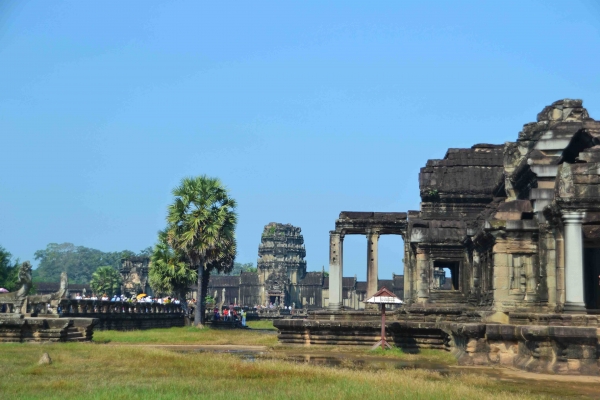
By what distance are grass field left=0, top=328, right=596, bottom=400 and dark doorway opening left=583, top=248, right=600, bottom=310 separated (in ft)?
23.5

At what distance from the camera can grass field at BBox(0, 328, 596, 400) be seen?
46.8 ft

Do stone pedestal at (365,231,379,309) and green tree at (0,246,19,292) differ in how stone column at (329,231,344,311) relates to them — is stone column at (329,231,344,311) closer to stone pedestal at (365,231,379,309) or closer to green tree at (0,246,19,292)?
stone pedestal at (365,231,379,309)

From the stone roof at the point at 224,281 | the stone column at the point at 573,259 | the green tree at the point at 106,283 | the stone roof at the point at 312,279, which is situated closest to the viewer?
the stone column at the point at 573,259

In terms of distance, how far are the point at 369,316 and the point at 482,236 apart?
324 inches

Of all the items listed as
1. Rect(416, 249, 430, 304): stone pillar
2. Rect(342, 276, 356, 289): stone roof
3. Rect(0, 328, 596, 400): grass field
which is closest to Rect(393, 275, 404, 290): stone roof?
Rect(342, 276, 356, 289): stone roof

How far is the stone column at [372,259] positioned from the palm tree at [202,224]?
35.0 feet

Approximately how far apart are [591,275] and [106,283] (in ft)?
272

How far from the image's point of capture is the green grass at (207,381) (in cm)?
1423

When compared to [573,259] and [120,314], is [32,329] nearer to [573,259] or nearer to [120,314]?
[573,259]

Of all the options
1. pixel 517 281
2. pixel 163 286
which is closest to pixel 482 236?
pixel 517 281

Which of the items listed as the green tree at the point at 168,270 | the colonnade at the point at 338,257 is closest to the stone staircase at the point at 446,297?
the colonnade at the point at 338,257

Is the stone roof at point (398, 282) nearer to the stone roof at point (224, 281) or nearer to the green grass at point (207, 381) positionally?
the stone roof at point (224, 281)

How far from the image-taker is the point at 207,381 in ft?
53.4

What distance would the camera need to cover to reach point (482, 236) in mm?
25250
